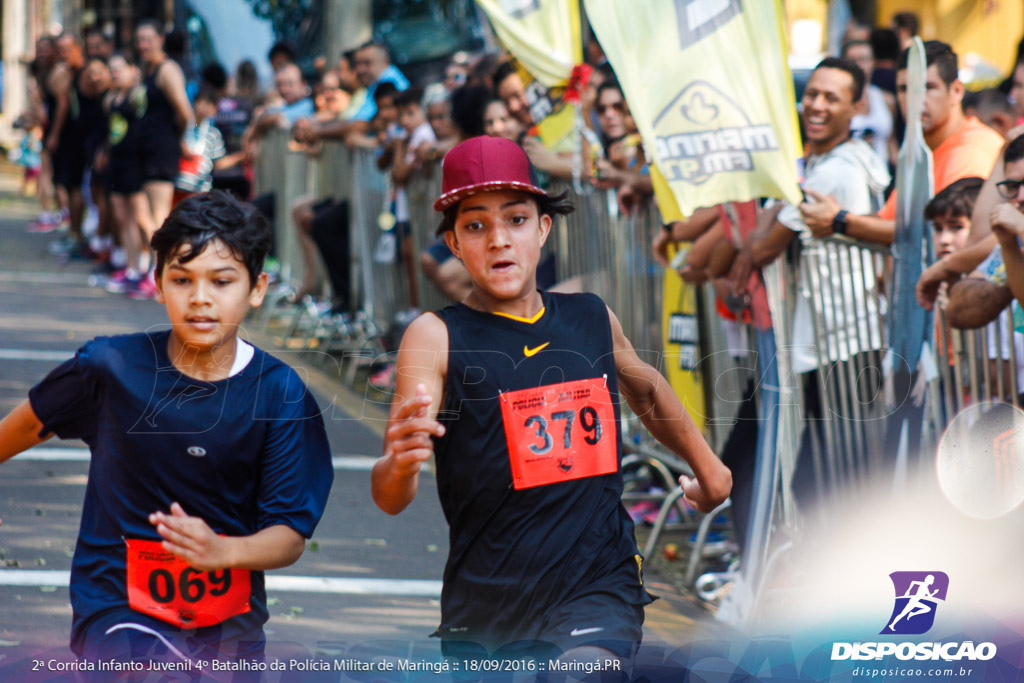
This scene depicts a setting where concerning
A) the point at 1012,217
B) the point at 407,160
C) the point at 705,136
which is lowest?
the point at 1012,217

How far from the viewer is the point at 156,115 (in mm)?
11930

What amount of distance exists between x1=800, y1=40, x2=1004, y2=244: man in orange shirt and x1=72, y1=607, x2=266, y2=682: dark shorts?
2.92 meters

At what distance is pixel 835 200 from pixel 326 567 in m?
2.68

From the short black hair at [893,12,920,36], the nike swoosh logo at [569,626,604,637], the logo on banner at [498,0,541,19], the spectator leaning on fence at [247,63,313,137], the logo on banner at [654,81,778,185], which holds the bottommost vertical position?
the nike swoosh logo at [569,626,604,637]

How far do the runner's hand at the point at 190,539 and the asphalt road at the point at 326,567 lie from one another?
414 millimetres

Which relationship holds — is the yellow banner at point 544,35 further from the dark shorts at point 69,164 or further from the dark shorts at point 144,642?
the dark shorts at point 69,164

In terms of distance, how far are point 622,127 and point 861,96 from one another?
166 centimetres

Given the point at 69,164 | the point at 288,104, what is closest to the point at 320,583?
the point at 288,104

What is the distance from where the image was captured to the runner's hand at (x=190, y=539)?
273 centimetres

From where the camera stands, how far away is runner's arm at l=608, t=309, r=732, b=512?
3.26 metres

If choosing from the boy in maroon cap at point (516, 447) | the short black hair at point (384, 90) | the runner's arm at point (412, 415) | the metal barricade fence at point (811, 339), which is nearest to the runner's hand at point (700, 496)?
the boy in maroon cap at point (516, 447)

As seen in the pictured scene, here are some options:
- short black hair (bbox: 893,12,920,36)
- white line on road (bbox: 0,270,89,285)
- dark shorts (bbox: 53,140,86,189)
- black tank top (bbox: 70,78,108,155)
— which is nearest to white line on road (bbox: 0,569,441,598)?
short black hair (bbox: 893,12,920,36)

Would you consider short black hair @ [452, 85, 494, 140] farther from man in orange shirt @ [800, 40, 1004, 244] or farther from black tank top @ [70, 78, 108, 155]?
black tank top @ [70, 78, 108, 155]

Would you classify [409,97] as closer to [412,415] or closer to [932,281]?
[932,281]
